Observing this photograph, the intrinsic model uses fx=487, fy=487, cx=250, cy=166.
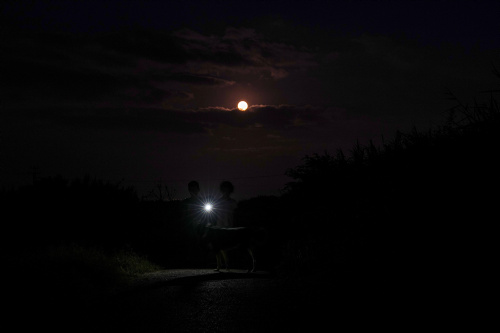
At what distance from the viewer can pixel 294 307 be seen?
7953mm

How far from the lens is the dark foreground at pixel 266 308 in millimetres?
6168

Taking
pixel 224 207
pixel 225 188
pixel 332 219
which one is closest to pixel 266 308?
pixel 332 219

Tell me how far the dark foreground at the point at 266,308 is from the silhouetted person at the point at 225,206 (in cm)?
371

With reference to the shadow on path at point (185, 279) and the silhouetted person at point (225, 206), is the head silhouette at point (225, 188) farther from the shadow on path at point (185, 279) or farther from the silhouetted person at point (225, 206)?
the shadow on path at point (185, 279)

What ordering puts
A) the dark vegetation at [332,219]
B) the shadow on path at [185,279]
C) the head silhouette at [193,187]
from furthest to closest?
the head silhouette at [193,187]
the shadow on path at [185,279]
the dark vegetation at [332,219]

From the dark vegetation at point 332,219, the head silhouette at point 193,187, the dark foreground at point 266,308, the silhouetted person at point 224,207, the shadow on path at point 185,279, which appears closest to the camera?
the dark foreground at point 266,308

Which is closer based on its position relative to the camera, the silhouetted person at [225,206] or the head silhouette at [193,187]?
the head silhouette at [193,187]

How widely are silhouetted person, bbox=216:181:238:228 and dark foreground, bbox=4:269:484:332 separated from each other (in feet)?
12.2

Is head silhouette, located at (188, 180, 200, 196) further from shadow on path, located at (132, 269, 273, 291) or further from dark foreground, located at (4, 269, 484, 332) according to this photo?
dark foreground, located at (4, 269, 484, 332)

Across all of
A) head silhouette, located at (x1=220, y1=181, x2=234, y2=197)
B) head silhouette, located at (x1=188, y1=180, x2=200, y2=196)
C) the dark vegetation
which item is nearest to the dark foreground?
the dark vegetation

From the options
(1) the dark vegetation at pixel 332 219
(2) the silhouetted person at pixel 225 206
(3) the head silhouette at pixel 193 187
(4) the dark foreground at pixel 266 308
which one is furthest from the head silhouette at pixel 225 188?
(4) the dark foreground at pixel 266 308

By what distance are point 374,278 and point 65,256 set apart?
793 centimetres

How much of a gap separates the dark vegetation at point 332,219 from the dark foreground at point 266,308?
14.5 inches

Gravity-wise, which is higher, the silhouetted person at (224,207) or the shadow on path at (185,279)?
the silhouetted person at (224,207)
